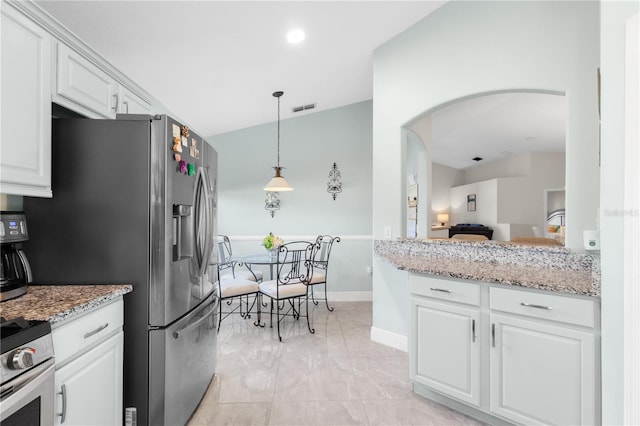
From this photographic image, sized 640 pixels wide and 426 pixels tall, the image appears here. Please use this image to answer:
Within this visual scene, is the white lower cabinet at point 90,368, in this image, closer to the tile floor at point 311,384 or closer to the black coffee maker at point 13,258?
the black coffee maker at point 13,258

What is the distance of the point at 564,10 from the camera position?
1.97 m

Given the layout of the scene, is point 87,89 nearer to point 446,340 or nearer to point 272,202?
point 446,340

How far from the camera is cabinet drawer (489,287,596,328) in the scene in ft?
4.70

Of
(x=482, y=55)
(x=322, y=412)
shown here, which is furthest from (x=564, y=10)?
(x=322, y=412)

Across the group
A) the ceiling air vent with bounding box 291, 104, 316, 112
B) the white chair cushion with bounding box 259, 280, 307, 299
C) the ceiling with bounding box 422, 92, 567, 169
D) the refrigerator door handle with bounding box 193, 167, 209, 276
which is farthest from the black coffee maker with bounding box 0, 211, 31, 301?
the ceiling air vent with bounding box 291, 104, 316, 112

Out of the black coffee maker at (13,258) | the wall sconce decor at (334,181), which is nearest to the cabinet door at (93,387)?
the black coffee maker at (13,258)

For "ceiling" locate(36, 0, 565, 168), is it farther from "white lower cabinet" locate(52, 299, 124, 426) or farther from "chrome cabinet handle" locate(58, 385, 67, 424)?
"chrome cabinet handle" locate(58, 385, 67, 424)

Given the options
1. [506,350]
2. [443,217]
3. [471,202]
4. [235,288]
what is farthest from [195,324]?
[471,202]

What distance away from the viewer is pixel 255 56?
2.82m

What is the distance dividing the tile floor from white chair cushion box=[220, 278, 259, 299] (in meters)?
0.45

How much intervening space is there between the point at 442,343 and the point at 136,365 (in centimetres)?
181

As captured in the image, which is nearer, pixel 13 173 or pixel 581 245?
pixel 13 173

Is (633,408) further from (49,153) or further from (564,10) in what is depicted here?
(49,153)

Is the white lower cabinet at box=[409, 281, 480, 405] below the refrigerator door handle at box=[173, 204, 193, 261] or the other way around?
below
